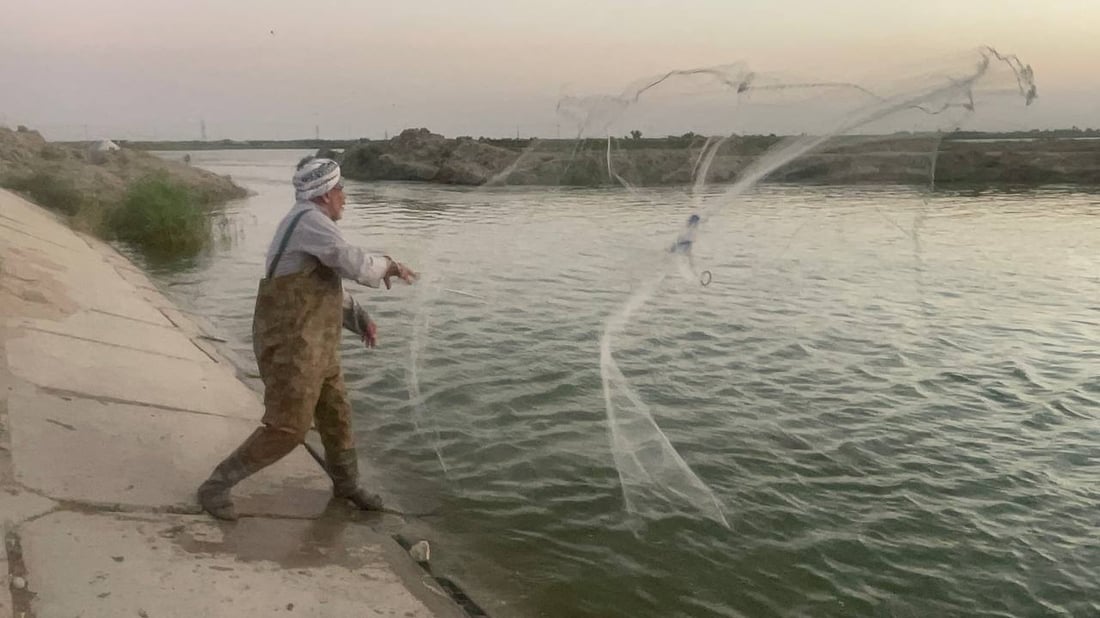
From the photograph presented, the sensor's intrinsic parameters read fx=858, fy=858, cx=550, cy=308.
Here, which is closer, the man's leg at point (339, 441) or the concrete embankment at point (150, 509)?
the concrete embankment at point (150, 509)

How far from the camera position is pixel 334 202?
548cm

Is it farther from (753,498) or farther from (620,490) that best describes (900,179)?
(620,490)

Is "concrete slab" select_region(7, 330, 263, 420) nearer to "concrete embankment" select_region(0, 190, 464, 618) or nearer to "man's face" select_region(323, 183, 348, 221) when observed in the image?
"concrete embankment" select_region(0, 190, 464, 618)

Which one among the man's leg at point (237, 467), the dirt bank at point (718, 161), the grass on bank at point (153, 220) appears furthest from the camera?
the grass on bank at point (153, 220)

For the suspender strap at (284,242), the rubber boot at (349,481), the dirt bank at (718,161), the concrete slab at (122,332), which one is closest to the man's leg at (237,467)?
the rubber boot at (349,481)

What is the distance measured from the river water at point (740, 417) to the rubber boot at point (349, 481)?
0.40m

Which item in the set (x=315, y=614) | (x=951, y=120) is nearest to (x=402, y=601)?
(x=315, y=614)

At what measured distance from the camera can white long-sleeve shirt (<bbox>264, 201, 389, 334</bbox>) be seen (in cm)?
509

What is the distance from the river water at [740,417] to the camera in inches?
231

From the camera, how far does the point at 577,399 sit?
952 cm

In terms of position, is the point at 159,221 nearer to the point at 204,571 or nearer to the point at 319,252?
the point at 319,252

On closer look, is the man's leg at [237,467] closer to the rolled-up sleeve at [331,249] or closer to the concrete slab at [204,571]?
the concrete slab at [204,571]

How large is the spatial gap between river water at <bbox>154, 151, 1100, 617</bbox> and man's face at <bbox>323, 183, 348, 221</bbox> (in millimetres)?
2393

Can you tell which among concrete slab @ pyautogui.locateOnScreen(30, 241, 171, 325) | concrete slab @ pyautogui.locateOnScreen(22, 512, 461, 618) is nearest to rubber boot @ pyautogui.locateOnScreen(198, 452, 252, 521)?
concrete slab @ pyautogui.locateOnScreen(22, 512, 461, 618)
